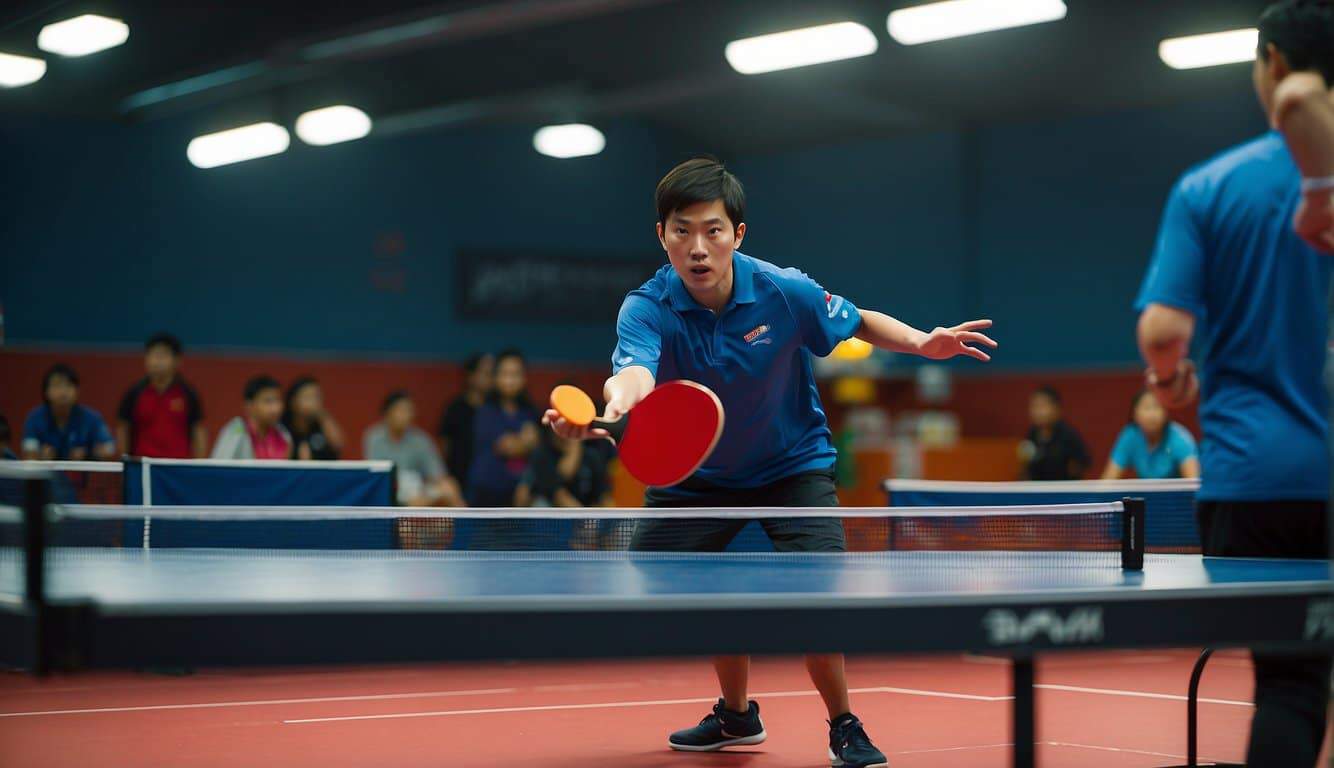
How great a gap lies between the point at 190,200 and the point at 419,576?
13.0 meters

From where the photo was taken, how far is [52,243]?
14.5 metres

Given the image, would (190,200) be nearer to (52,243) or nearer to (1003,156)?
(52,243)

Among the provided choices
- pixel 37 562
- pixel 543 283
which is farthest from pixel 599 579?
pixel 543 283

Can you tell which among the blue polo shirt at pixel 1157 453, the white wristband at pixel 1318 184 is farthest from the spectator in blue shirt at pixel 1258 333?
the blue polo shirt at pixel 1157 453

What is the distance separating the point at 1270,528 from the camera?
3109mm

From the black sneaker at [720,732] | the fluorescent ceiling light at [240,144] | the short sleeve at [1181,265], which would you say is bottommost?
the black sneaker at [720,732]

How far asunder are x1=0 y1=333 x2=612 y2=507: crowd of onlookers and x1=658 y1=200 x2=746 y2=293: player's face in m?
5.70

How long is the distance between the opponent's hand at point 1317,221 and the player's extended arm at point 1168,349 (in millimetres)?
293

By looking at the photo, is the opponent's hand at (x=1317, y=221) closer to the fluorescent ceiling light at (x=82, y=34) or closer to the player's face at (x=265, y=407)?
the player's face at (x=265, y=407)

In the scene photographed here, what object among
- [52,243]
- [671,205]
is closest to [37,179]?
[52,243]

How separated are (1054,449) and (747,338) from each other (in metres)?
8.10

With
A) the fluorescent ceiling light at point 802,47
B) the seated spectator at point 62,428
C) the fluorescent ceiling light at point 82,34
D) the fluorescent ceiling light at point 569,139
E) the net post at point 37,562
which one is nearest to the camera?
the net post at point 37,562

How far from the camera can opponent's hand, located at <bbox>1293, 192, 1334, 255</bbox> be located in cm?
275

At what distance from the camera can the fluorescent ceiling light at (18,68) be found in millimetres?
11797
